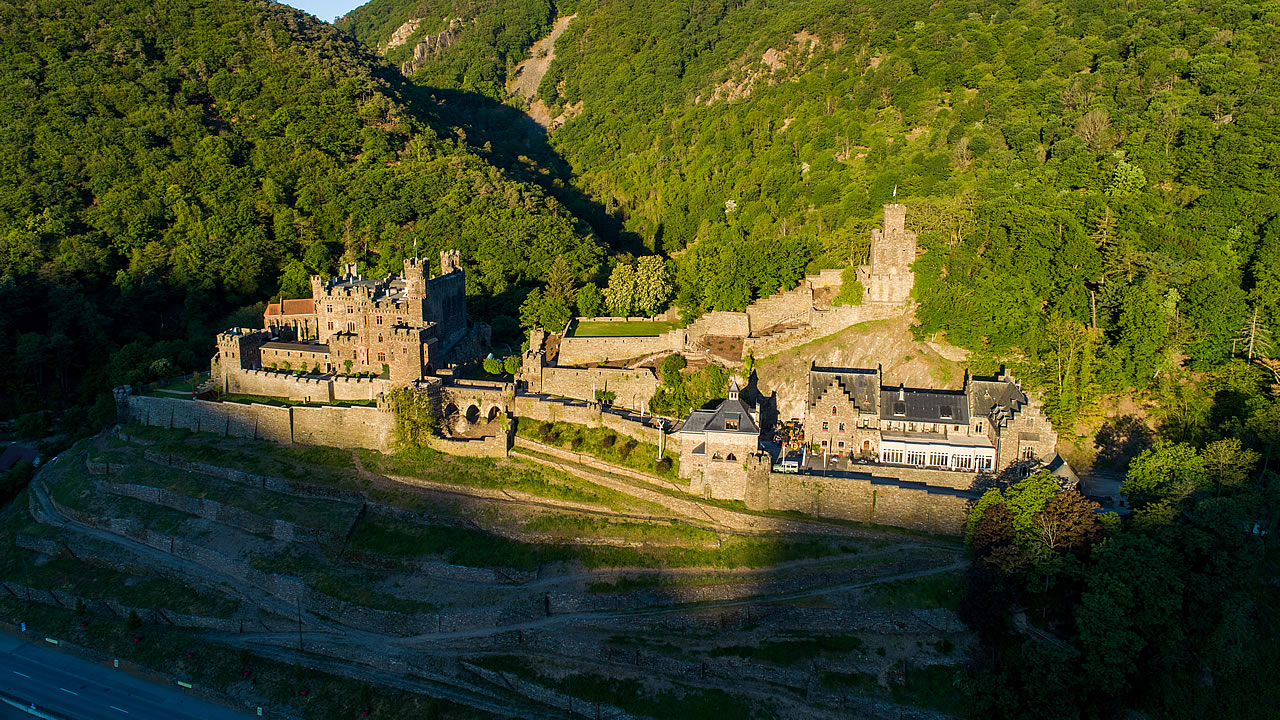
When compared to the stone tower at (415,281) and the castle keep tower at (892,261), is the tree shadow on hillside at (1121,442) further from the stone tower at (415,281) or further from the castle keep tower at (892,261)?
the stone tower at (415,281)

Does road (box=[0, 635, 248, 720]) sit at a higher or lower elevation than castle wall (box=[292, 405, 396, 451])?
lower

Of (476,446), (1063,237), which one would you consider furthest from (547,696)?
(1063,237)

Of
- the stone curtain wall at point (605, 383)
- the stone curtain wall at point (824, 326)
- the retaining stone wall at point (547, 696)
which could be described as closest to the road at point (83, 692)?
the retaining stone wall at point (547, 696)

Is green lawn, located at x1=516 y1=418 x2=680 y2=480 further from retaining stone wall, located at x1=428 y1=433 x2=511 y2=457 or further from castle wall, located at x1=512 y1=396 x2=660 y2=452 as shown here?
retaining stone wall, located at x1=428 y1=433 x2=511 y2=457

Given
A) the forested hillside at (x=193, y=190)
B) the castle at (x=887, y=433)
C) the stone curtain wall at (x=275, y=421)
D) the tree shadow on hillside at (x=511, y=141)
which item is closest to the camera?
the castle at (x=887, y=433)

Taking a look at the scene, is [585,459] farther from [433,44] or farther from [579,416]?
[433,44]

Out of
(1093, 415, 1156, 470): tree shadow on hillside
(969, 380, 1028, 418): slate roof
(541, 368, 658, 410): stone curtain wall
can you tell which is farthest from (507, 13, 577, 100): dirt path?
(1093, 415, 1156, 470): tree shadow on hillside

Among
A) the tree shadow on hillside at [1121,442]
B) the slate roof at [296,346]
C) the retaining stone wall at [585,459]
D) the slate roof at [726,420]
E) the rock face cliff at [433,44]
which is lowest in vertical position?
the retaining stone wall at [585,459]
